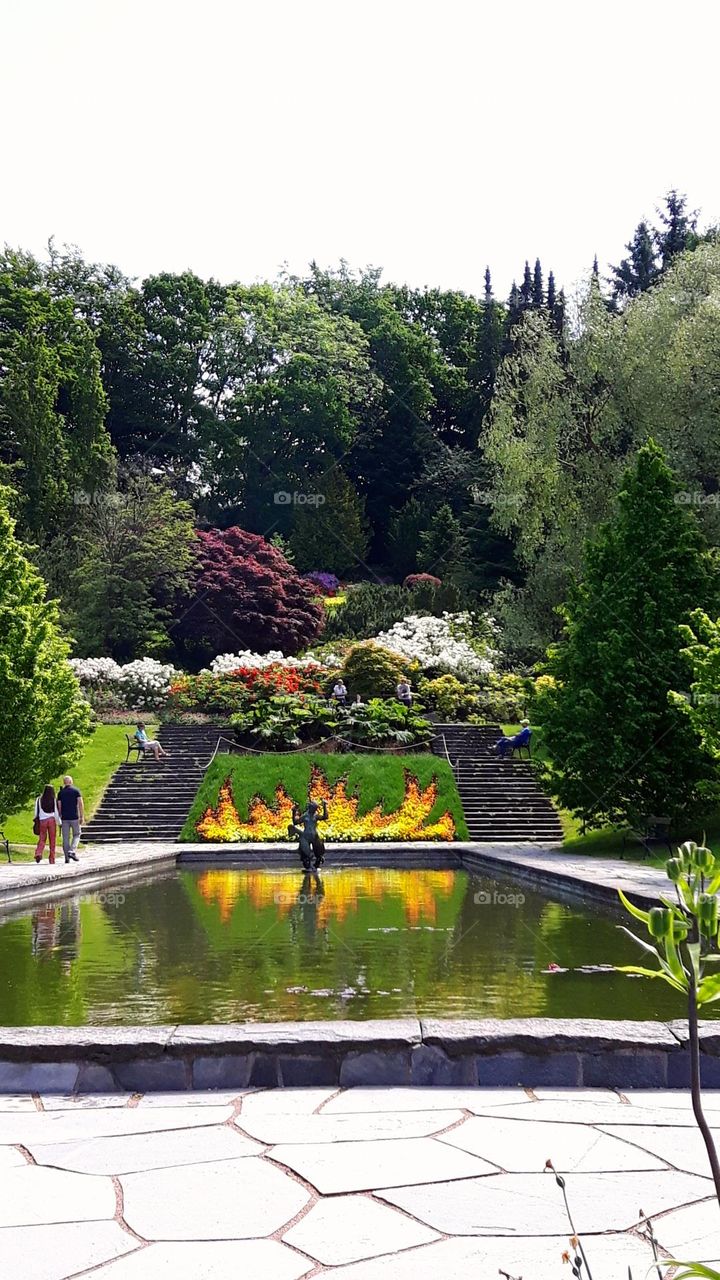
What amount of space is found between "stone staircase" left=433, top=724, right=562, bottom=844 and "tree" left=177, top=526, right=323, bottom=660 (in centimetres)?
1372

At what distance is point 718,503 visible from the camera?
26203 millimetres

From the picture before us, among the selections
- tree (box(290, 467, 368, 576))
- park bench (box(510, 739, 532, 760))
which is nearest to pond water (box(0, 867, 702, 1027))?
park bench (box(510, 739, 532, 760))

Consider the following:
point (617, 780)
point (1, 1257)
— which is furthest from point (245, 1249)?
point (617, 780)

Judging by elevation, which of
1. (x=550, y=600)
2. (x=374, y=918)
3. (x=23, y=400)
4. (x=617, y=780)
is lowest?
(x=374, y=918)

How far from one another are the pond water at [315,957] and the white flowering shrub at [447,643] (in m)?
18.4

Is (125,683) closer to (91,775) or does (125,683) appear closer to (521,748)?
(91,775)

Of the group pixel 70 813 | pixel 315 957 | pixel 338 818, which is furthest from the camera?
pixel 338 818

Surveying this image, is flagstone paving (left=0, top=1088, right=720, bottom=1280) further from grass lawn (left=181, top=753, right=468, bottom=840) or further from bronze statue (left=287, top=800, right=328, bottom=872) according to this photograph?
grass lawn (left=181, top=753, right=468, bottom=840)

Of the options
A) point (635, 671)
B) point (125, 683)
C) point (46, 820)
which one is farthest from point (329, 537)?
point (635, 671)

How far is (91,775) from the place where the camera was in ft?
87.3

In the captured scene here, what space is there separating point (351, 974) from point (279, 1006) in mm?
1352

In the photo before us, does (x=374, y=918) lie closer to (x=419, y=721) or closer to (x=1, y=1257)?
(x=1, y=1257)

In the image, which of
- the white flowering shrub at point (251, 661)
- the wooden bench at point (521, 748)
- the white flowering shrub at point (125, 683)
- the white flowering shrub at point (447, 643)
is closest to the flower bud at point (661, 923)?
the wooden bench at point (521, 748)

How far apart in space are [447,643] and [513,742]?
30.1ft
